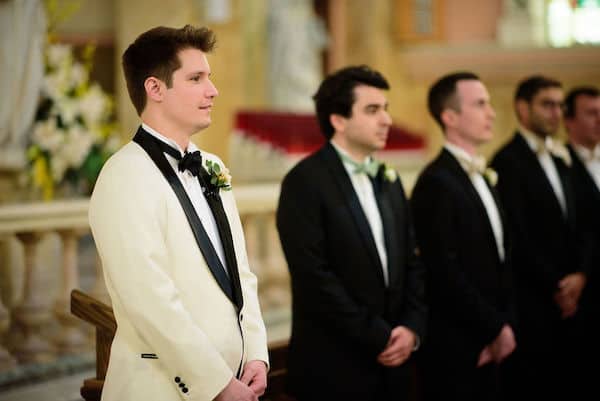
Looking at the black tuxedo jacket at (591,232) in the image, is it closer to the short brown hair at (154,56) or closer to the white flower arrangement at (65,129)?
the white flower arrangement at (65,129)

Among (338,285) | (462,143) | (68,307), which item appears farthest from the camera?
(68,307)

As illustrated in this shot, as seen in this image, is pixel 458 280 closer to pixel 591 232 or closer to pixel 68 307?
pixel 591 232

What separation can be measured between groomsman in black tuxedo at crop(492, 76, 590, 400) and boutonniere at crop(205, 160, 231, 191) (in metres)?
2.14

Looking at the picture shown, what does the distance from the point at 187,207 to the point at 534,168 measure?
248cm

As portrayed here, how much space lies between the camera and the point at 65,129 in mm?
4852

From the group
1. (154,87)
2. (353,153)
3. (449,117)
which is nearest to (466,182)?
(449,117)

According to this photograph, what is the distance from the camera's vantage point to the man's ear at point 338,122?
344cm

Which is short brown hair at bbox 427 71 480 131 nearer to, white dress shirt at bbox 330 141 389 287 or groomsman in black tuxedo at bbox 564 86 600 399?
white dress shirt at bbox 330 141 389 287

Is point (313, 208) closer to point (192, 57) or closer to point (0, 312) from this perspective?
point (192, 57)

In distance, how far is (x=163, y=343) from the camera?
2.23m

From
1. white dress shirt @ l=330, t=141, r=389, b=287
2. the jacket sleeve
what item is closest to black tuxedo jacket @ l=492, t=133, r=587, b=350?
white dress shirt @ l=330, t=141, r=389, b=287

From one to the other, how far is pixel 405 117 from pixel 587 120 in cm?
521

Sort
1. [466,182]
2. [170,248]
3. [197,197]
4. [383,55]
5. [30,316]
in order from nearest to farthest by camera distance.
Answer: [170,248] → [197,197] → [466,182] → [30,316] → [383,55]

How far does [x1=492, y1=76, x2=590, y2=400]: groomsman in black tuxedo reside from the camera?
4230 millimetres
